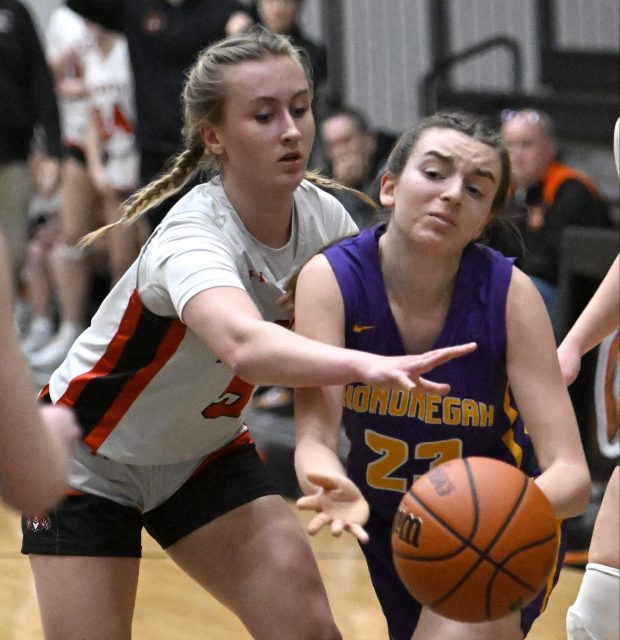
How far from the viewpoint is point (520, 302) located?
3018mm

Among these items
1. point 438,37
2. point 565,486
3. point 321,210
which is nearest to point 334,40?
point 438,37

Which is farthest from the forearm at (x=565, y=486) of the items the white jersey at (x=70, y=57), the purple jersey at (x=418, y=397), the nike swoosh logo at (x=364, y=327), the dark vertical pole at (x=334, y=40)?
the dark vertical pole at (x=334, y=40)

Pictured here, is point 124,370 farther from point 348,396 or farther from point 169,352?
point 348,396

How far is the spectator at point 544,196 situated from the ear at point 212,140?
309cm

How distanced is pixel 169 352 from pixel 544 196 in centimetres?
365

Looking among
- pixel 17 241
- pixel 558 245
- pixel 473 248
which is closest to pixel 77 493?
pixel 473 248

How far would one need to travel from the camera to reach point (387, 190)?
316cm

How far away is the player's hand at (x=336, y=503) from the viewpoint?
2.62m

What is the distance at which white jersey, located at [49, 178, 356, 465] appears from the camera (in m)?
3.05

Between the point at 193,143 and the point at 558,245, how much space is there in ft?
10.2

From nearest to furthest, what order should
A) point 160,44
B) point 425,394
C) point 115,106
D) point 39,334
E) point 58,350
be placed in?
point 425,394 → point 160,44 → point 115,106 → point 58,350 → point 39,334

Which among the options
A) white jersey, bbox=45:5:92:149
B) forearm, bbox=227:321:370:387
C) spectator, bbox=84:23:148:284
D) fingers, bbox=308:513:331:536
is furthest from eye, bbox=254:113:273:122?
white jersey, bbox=45:5:92:149

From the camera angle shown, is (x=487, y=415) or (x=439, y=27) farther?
(x=439, y=27)

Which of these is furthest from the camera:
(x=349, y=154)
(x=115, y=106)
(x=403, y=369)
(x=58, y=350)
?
(x=58, y=350)
